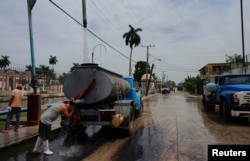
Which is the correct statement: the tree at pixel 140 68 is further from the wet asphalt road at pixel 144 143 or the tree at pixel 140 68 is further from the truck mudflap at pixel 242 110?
the wet asphalt road at pixel 144 143

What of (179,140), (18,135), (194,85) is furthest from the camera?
(194,85)

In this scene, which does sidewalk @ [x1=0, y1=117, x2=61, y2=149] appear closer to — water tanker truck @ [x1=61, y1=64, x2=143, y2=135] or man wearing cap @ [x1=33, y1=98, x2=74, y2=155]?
man wearing cap @ [x1=33, y1=98, x2=74, y2=155]

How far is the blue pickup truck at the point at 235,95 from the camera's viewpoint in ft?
44.0

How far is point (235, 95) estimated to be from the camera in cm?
1357

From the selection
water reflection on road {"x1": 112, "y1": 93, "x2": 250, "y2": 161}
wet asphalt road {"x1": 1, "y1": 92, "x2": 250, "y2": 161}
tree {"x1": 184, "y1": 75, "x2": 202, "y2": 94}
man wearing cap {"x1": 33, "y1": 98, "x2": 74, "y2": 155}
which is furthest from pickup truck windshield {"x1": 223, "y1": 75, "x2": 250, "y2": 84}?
tree {"x1": 184, "y1": 75, "x2": 202, "y2": 94}

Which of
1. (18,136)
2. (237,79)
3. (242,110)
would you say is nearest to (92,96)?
(18,136)

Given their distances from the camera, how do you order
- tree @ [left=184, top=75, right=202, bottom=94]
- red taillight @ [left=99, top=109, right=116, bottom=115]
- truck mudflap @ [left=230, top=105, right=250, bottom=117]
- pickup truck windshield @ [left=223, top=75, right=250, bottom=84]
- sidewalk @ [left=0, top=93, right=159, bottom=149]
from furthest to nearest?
1. tree @ [left=184, top=75, right=202, bottom=94]
2. pickup truck windshield @ [left=223, top=75, right=250, bottom=84]
3. truck mudflap @ [left=230, top=105, right=250, bottom=117]
4. red taillight @ [left=99, top=109, right=116, bottom=115]
5. sidewalk @ [left=0, top=93, right=159, bottom=149]

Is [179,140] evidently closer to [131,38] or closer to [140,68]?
[131,38]

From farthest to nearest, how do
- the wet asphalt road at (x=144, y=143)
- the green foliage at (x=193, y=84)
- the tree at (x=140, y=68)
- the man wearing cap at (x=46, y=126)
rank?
the tree at (x=140, y=68) < the green foliage at (x=193, y=84) < the man wearing cap at (x=46, y=126) < the wet asphalt road at (x=144, y=143)

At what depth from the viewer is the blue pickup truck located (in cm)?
1342

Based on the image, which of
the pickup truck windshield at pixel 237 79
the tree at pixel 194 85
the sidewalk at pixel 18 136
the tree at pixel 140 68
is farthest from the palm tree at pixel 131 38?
the sidewalk at pixel 18 136

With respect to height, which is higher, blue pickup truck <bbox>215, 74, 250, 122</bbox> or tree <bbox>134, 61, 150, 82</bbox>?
tree <bbox>134, 61, 150, 82</bbox>

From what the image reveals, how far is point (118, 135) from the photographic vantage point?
11500 millimetres

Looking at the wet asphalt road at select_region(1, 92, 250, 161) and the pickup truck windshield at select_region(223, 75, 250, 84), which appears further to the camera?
the pickup truck windshield at select_region(223, 75, 250, 84)
